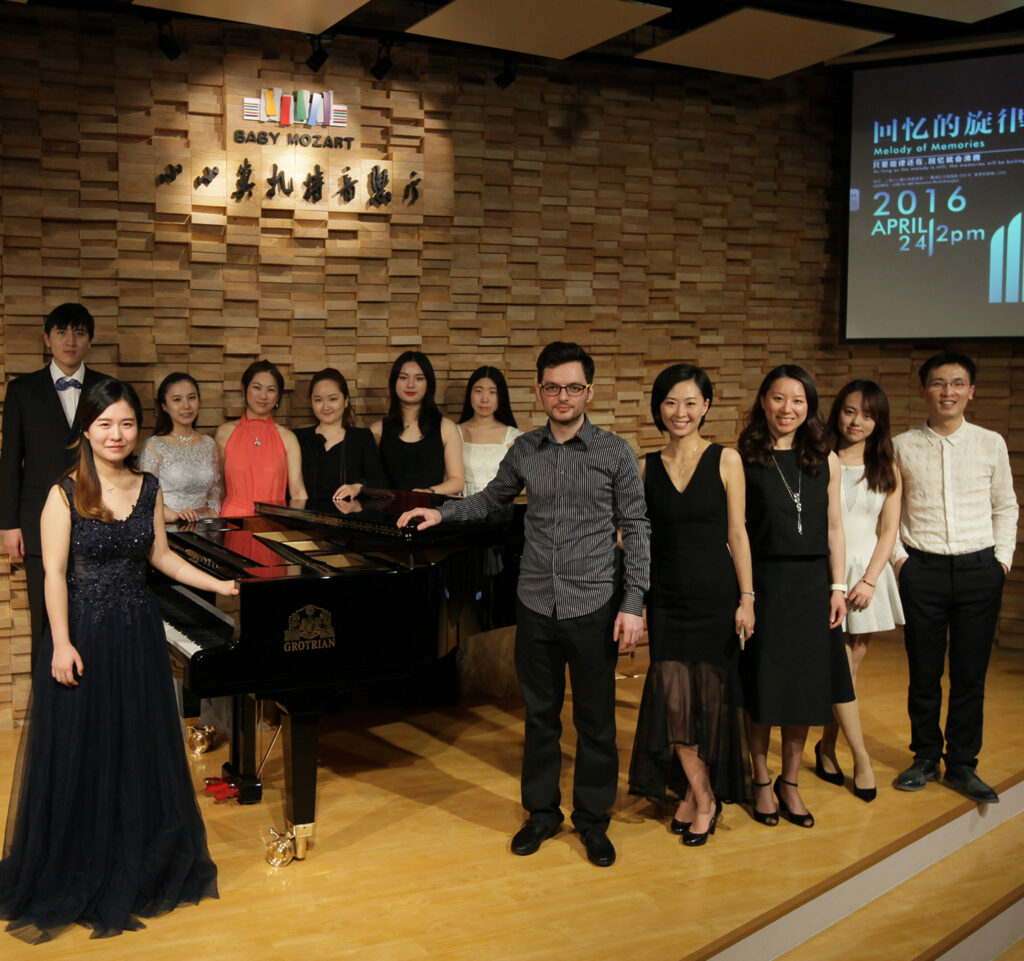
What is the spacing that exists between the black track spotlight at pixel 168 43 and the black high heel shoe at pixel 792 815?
4.11m

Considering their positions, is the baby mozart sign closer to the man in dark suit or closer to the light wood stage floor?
the man in dark suit

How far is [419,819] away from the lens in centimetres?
389

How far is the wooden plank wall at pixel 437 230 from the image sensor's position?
5016mm

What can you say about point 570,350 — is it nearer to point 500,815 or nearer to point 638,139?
point 500,815

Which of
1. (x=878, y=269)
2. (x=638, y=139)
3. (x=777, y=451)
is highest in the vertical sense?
(x=638, y=139)

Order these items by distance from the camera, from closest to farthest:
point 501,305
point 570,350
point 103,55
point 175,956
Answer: point 175,956
point 570,350
point 103,55
point 501,305

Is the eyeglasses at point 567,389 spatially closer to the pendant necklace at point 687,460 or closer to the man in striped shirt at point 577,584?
the man in striped shirt at point 577,584

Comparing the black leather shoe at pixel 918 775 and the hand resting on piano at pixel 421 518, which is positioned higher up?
the hand resting on piano at pixel 421 518

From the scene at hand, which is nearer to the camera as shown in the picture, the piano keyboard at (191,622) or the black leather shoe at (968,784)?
the piano keyboard at (191,622)

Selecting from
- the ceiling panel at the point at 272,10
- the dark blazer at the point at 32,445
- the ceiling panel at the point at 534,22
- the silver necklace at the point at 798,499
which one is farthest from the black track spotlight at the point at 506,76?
the silver necklace at the point at 798,499

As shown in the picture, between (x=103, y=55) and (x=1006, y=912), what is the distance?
199 inches

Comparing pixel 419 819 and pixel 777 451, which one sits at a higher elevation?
pixel 777 451

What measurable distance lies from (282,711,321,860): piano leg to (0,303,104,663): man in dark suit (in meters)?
1.76

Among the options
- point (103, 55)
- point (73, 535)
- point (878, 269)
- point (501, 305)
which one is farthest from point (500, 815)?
point (878, 269)
